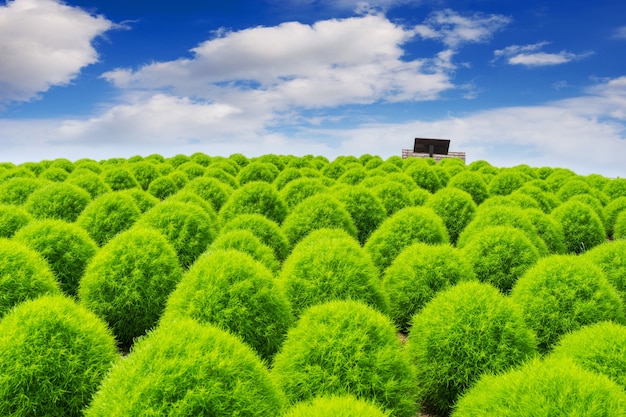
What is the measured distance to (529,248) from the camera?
30.9ft

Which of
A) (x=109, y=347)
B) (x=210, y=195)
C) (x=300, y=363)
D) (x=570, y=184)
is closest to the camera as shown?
(x=300, y=363)

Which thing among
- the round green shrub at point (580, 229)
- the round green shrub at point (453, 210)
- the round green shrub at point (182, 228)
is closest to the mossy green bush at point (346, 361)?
the round green shrub at point (182, 228)

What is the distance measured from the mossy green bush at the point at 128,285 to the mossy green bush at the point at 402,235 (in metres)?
3.82

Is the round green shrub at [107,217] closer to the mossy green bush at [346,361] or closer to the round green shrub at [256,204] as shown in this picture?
the round green shrub at [256,204]

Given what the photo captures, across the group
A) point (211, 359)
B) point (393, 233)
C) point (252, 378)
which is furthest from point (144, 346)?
point (393, 233)

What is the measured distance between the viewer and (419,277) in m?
7.90

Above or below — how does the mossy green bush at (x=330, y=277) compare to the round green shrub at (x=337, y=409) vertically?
above

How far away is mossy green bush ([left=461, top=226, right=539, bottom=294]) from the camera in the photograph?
29.9 ft

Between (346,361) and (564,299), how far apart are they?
3.92 metres

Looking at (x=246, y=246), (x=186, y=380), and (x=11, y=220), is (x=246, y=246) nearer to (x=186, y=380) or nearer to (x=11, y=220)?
(x=186, y=380)

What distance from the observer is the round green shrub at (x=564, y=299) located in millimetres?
7180

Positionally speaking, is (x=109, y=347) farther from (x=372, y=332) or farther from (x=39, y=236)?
(x=39, y=236)

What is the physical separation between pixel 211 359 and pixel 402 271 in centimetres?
464

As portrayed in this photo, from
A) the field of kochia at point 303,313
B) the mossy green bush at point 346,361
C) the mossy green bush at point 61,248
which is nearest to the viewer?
the field of kochia at point 303,313
